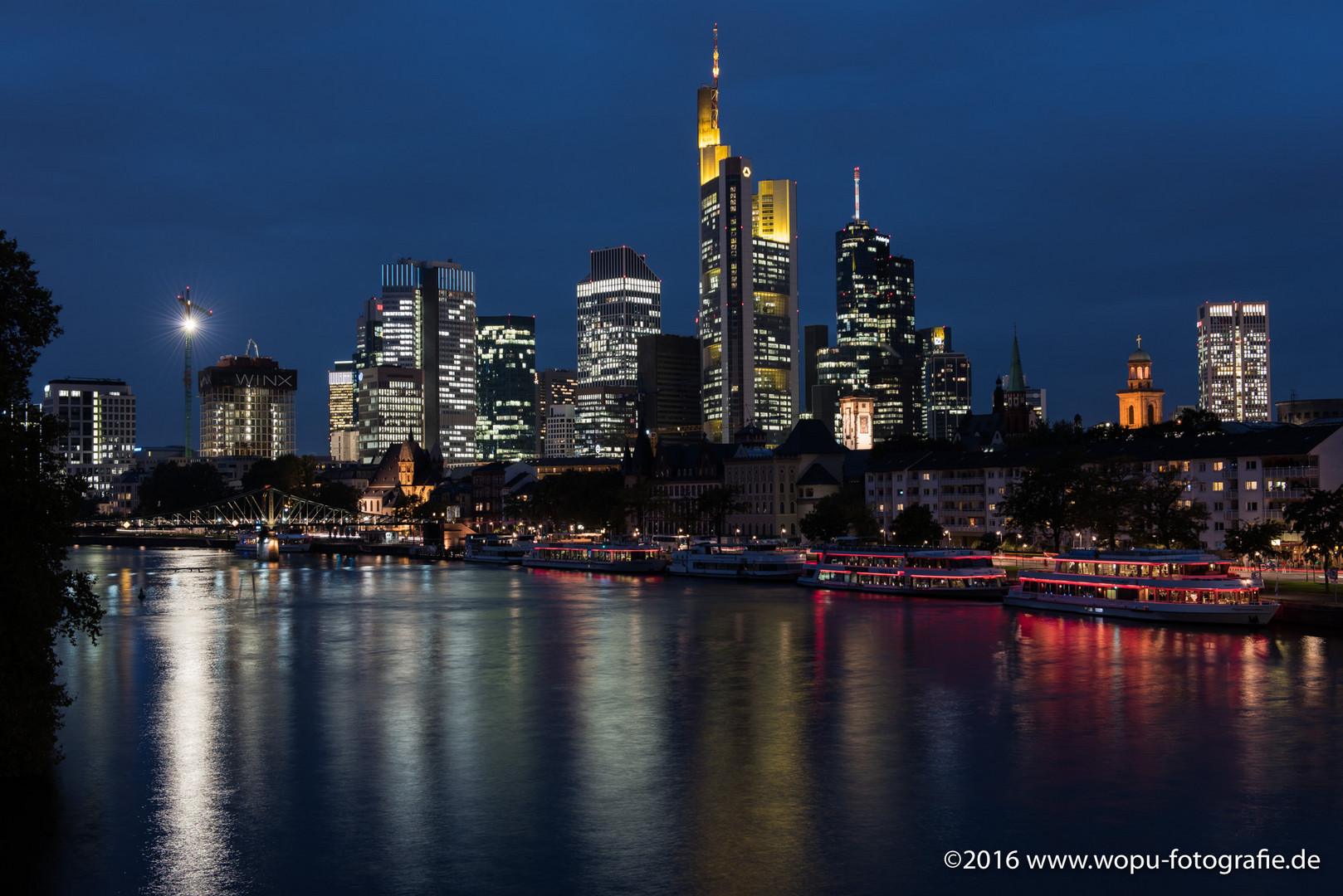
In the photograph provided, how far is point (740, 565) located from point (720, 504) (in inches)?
1720

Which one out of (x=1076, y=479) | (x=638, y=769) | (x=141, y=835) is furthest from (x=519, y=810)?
(x=1076, y=479)

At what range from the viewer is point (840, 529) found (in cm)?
14612

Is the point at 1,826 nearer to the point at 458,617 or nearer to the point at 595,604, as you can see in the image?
the point at 458,617

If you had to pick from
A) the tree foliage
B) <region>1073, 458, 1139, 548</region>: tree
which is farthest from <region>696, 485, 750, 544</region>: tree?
<region>1073, 458, 1139, 548</region>: tree

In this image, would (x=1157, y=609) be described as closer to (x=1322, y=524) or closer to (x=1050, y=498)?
(x=1322, y=524)

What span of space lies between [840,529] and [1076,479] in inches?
1413

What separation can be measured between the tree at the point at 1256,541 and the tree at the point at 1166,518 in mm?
5257

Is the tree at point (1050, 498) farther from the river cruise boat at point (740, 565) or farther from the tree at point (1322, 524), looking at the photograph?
the tree at point (1322, 524)

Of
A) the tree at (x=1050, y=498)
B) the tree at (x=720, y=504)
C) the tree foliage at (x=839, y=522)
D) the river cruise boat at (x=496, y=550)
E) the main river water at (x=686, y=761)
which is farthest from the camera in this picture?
the tree at (x=720, y=504)

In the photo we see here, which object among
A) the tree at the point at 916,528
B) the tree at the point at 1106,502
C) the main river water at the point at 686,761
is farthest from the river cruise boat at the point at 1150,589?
the tree at the point at 916,528

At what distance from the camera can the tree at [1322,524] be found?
82.7 metres

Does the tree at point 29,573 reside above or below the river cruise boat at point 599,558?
Answer: above

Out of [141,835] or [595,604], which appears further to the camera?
[595,604]

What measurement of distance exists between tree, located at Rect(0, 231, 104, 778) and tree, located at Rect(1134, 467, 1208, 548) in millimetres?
86057
